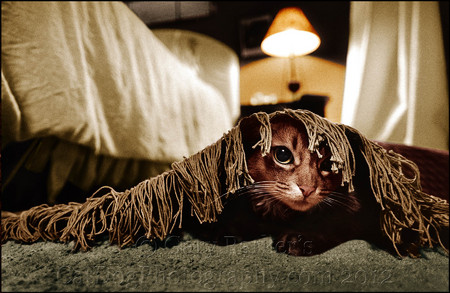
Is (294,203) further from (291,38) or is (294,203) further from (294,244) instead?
(291,38)

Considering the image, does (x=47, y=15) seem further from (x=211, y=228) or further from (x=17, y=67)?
(x=211, y=228)

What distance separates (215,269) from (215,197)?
12 centimetres

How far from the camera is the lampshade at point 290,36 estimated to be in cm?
61

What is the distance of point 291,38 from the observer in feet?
2.06

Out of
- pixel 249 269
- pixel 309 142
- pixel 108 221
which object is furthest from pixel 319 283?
pixel 108 221

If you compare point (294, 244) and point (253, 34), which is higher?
point (253, 34)

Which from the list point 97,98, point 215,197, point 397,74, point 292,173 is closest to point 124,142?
point 97,98

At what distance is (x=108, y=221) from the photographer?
1.56 feet

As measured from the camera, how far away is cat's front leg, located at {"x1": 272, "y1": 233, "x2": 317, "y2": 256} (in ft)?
1.43

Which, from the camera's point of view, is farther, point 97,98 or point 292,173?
point 97,98

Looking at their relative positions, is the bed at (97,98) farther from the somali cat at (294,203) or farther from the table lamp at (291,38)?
the somali cat at (294,203)

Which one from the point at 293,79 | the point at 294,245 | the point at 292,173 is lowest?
the point at 294,245

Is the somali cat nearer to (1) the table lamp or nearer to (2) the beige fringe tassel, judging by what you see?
(2) the beige fringe tassel

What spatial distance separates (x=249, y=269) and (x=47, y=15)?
667mm
